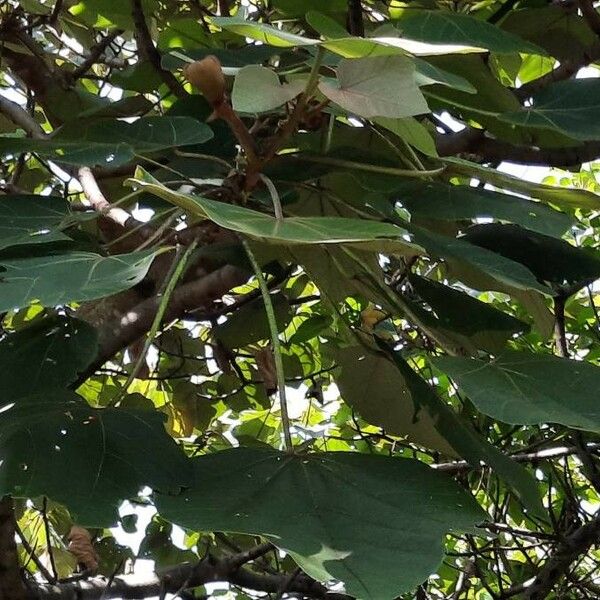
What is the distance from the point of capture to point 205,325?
1571 millimetres

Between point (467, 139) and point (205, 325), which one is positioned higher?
point (467, 139)

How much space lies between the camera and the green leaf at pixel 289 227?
449mm

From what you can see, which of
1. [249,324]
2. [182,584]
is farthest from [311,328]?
[182,584]

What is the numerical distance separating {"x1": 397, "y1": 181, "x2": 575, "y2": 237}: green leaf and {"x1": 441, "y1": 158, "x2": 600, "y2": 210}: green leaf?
1cm

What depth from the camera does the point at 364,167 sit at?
67 centimetres

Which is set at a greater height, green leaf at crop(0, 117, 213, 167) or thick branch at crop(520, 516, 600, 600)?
green leaf at crop(0, 117, 213, 167)

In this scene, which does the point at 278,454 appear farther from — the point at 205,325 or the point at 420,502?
the point at 205,325

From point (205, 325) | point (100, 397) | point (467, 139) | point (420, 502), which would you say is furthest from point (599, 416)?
point (205, 325)

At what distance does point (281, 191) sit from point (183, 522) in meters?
0.33

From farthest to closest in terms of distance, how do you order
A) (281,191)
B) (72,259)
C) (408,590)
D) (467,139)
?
(467,139)
(281,191)
(72,259)
(408,590)

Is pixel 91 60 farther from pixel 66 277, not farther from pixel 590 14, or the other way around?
pixel 66 277

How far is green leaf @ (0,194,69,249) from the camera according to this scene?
0.61 metres

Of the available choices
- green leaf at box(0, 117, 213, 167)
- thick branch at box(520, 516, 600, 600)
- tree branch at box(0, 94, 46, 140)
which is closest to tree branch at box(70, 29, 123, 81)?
tree branch at box(0, 94, 46, 140)

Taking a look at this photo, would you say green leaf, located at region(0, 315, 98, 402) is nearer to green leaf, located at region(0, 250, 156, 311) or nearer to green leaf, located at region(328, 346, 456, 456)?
green leaf, located at region(0, 250, 156, 311)
